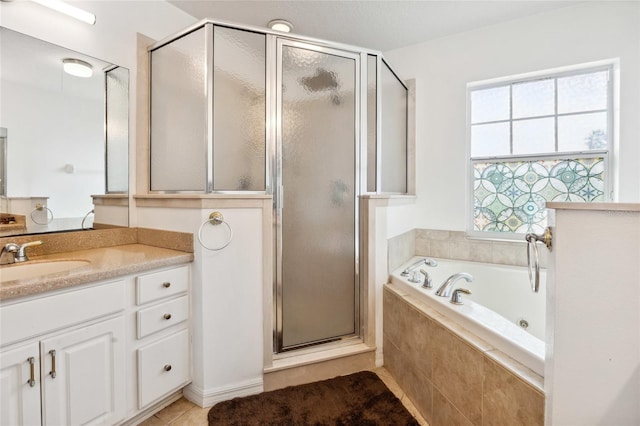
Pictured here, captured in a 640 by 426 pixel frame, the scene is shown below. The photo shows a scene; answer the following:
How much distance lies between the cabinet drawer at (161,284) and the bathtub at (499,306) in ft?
4.46

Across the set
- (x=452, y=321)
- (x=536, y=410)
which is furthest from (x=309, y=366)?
(x=536, y=410)

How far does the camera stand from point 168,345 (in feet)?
4.99

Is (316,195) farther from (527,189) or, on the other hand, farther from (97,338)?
(527,189)

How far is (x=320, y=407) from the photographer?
5.25 feet

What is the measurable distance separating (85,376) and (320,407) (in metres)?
1.13

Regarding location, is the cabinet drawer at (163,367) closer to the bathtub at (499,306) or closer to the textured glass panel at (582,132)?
the bathtub at (499,306)

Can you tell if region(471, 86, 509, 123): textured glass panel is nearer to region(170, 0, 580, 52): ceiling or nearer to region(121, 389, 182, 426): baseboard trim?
region(170, 0, 580, 52): ceiling

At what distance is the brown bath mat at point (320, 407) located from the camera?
4.91ft

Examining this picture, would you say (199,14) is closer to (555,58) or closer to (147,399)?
(147,399)

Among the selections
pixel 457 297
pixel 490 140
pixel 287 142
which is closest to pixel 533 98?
pixel 490 140

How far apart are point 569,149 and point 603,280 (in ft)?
6.60

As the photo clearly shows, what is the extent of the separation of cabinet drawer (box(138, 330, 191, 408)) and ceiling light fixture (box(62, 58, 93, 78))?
1578 millimetres

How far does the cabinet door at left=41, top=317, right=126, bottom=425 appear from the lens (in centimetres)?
110

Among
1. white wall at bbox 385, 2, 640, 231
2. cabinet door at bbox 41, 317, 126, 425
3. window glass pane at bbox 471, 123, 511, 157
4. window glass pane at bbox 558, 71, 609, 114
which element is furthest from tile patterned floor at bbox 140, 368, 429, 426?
window glass pane at bbox 558, 71, 609, 114
